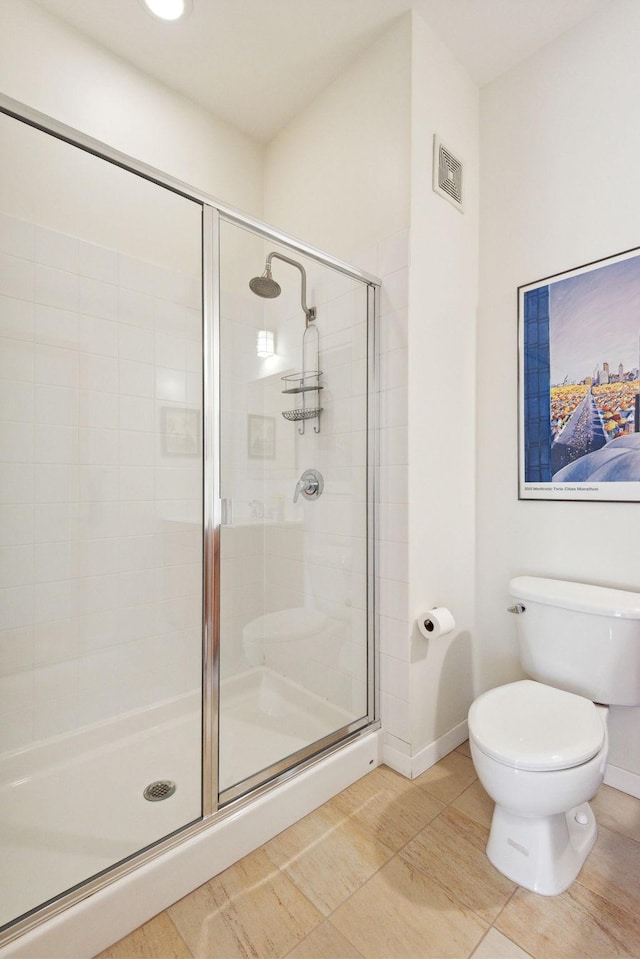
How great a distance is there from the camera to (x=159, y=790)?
5.04 feet

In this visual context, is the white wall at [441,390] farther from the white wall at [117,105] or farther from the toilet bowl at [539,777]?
the white wall at [117,105]

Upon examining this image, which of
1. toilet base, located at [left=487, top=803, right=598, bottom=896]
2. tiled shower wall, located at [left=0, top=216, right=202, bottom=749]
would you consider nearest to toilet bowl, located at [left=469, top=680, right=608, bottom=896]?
toilet base, located at [left=487, top=803, right=598, bottom=896]

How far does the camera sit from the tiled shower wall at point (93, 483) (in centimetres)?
166

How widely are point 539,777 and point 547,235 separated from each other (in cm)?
187

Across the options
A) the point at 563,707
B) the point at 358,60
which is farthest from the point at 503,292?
the point at 563,707

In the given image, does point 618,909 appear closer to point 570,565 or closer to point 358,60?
point 570,565

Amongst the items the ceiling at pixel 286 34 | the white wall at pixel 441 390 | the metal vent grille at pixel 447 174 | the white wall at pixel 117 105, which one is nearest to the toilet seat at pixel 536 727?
the white wall at pixel 441 390

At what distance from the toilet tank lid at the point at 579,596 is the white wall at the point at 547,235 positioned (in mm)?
93

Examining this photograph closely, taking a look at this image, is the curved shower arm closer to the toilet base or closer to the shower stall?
the shower stall

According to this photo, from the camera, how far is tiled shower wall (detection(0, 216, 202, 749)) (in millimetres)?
1663

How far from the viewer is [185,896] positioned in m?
1.25

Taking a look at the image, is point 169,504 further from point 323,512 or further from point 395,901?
point 395,901

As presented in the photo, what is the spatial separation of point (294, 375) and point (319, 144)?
3.96 ft

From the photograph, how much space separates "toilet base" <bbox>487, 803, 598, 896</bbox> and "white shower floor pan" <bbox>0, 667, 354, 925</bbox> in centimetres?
62
